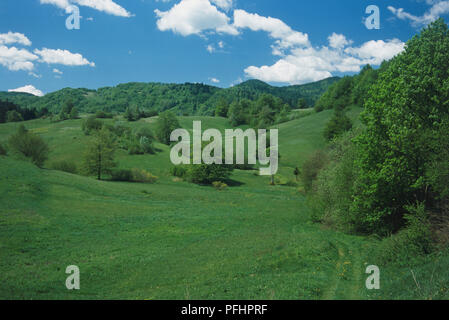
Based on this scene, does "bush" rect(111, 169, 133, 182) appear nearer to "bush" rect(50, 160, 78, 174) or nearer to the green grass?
"bush" rect(50, 160, 78, 174)

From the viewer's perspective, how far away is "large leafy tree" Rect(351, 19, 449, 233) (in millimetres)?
19531

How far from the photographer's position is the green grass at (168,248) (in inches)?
571

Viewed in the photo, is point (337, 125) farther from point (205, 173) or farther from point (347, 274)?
point (347, 274)

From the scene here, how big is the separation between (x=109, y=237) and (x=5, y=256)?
796 cm

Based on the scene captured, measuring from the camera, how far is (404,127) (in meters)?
20.0

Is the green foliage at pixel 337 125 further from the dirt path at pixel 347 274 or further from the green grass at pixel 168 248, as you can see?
the dirt path at pixel 347 274

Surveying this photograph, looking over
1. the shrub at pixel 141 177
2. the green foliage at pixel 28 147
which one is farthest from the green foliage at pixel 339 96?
the green foliage at pixel 28 147

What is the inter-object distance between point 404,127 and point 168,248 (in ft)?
64.9

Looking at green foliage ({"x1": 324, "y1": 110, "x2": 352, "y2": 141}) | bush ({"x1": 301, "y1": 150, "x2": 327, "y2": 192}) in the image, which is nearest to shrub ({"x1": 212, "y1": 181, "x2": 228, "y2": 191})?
bush ({"x1": 301, "y1": 150, "x2": 327, "y2": 192})

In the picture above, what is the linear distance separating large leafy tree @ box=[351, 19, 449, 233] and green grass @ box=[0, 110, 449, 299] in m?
4.03

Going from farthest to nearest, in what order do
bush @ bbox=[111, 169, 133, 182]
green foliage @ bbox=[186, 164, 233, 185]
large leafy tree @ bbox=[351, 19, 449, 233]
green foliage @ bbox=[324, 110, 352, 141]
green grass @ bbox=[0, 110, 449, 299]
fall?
green foliage @ bbox=[324, 110, 352, 141] → green foliage @ bbox=[186, 164, 233, 185] → bush @ bbox=[111, 169, 133, 182] → large leafy tree @ bbox=[351, 19, 449, 233] → green grass @ bbox=[0, 110, 449, 299]

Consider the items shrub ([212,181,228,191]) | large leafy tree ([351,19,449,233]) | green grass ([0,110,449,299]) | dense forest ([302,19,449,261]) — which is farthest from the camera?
shrub ([212,181,228,191])

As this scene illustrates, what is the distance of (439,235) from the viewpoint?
16.5 m

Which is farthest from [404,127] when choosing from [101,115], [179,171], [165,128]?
[101,115]
